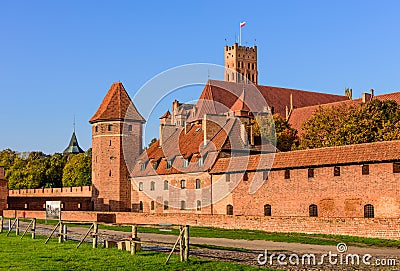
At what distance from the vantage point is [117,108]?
6075cm

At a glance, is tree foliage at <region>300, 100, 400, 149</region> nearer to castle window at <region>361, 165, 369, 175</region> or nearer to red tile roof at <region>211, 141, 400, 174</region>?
red tile roof at <region>211, 141, 400, 174</region>

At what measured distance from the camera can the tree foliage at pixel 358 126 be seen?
44.3 meters

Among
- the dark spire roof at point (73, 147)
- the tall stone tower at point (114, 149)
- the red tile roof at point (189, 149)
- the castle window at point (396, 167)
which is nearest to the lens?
the castle window at point (396, 167)

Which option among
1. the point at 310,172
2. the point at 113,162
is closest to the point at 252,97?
the point at 113,162

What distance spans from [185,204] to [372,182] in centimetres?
1929

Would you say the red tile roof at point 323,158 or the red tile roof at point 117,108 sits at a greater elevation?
the red tile roof at point 117,108

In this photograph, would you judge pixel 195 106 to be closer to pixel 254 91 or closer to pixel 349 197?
pixel 254 91

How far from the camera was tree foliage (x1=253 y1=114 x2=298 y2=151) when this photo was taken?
5397 cm

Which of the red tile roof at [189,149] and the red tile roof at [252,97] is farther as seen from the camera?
the red tile roof at [252,97]

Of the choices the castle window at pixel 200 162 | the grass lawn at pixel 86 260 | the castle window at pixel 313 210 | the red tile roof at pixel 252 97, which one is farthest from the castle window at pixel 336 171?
the red tile roof at pixel 252 97

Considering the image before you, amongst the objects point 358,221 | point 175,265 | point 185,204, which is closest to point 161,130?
point 185,204

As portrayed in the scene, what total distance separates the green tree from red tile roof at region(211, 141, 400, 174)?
4919 cm

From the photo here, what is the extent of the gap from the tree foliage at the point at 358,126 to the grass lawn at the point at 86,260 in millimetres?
28058

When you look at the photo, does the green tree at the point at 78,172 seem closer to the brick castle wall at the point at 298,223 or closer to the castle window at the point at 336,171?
the brick castle wall at the point at 298,223
